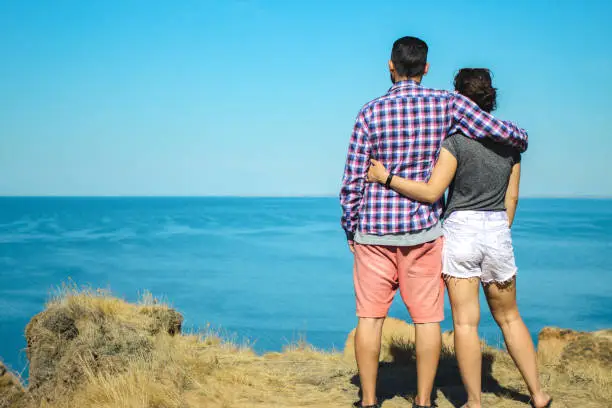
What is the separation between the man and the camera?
340cm

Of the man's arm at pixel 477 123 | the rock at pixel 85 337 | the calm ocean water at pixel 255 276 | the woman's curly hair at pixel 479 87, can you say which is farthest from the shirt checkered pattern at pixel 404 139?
the calm ocean water at pixel 255 276

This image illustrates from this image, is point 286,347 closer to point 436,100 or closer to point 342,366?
point 342,366

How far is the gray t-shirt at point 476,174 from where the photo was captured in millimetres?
3520

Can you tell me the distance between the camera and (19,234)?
78.4m

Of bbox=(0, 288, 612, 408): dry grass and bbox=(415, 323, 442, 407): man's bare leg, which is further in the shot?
→ bbox=(0, 288, 612, 408): dry grass

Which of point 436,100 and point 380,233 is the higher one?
point 436,100

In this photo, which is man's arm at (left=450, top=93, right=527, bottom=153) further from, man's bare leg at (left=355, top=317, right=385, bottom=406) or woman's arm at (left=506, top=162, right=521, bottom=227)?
man's bare leg at (left=355, top=317, right=385, bottom=406)

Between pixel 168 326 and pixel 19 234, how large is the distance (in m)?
80.1

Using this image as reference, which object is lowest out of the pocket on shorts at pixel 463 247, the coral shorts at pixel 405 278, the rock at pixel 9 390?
the rock at pixel 9 390

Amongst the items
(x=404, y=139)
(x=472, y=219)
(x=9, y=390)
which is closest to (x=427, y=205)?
(x=472, y=219)

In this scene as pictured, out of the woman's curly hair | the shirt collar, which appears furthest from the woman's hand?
the woman's curly hair

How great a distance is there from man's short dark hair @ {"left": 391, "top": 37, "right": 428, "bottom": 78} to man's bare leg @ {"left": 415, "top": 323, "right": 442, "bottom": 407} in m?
1.48

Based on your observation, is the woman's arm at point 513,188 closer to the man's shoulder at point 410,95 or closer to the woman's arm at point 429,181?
the woman's arm at point 429,181

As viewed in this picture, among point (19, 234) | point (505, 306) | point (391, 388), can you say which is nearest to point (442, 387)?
point (391, 388)
